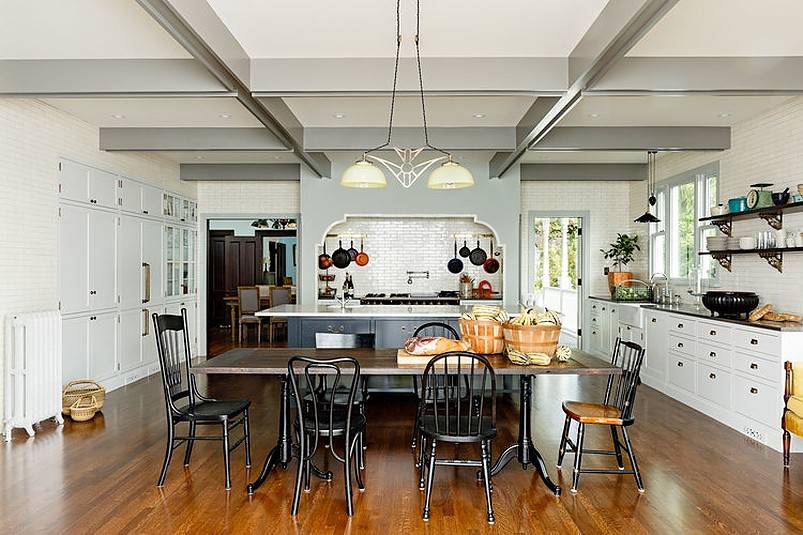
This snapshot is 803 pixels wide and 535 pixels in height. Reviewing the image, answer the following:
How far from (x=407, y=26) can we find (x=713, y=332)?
3.76m

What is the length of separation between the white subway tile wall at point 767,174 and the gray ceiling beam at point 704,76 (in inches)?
38.9

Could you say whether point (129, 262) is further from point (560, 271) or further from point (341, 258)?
point (560, 271)

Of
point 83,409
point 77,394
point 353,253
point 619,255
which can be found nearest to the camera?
point 83,409

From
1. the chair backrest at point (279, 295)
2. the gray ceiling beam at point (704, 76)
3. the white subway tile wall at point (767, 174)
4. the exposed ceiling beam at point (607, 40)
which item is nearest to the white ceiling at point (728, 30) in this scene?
the gray ceiling beam at point (704, 76)

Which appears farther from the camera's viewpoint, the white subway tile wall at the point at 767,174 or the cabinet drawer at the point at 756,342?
the white subway tile wall at the point at 767,174

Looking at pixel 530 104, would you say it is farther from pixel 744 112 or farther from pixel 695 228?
pixel 695 228

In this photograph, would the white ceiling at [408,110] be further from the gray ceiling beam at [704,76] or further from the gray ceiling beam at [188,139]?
the gray ceiling beam at [704,76]

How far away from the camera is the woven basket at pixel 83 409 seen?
17.6ft

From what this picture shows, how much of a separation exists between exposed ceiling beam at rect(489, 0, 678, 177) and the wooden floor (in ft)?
8.58

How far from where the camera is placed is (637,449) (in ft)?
15.1

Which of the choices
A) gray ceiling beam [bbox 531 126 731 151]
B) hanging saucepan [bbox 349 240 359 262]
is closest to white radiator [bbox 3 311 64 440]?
hanging saucepan [bbox 349 240 359 262]

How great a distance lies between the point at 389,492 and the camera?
369cm

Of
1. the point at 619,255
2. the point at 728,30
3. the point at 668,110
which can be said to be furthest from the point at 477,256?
the point at 728,30

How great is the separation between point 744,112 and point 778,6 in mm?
2419
